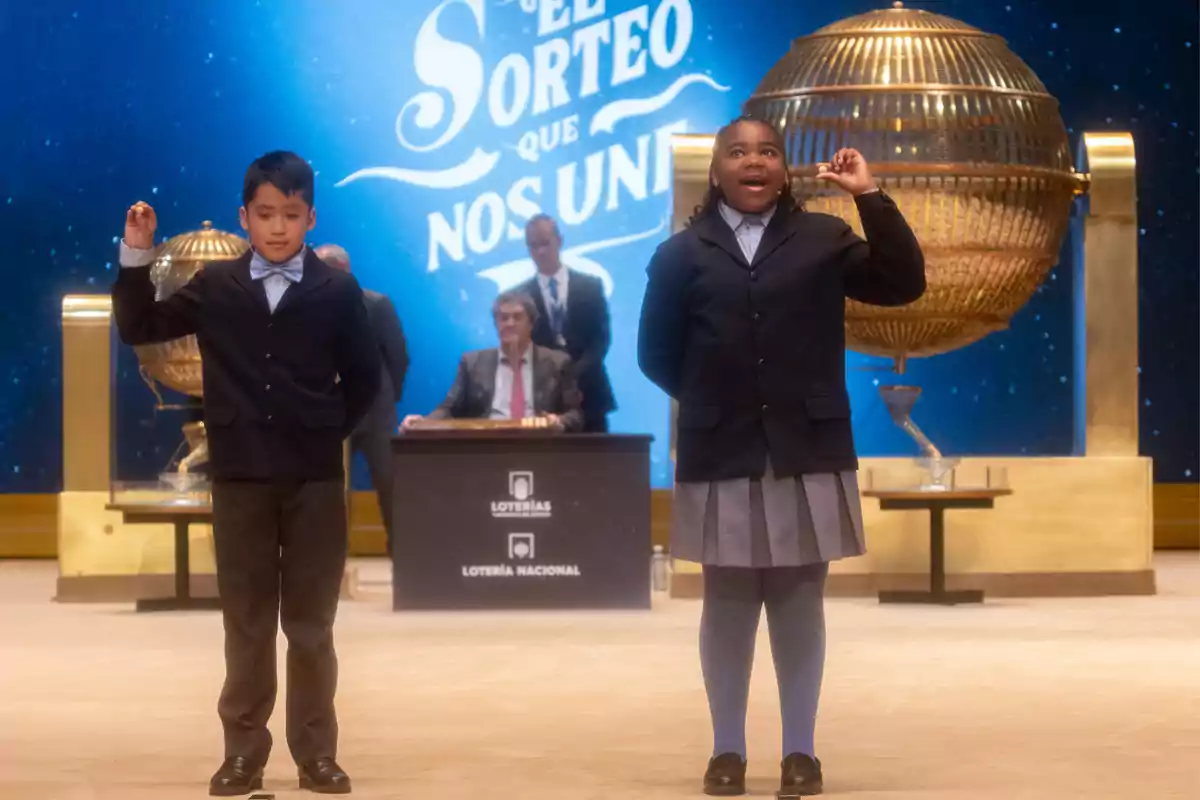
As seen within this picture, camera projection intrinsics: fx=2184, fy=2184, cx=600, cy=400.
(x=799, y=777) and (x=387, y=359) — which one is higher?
(x=387, y=359)

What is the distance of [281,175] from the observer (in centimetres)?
457

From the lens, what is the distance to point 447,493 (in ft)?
30.0

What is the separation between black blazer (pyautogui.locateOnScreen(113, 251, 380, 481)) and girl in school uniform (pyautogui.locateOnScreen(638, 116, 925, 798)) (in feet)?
2.23

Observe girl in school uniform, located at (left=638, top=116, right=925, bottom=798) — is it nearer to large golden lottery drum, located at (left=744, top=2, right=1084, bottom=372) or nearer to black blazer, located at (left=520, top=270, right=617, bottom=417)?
large golden lottery drum, located at (left=744, top=2, right=1084, bottom=372)

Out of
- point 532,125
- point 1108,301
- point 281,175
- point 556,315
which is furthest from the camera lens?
point 532,125

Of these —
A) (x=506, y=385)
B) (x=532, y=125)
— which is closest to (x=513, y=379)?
(x=506, y=385)

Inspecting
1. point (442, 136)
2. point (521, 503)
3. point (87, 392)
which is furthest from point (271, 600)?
point (442, 136)

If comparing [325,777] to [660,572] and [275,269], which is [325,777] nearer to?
[275,269]

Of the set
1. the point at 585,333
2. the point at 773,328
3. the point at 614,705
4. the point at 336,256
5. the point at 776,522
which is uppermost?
the point at 336,256

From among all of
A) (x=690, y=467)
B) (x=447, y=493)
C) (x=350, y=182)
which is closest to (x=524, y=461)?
(x=447, y=493)

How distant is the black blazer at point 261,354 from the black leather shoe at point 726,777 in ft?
3.34

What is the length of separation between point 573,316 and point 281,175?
5368 mm

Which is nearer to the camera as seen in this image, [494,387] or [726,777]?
[726,777]

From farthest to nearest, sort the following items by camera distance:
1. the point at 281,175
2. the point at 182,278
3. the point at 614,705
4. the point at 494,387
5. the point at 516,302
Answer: the point at 182,278 < the point at 494,387 < the point at 516,302 < the point at 614,705 < the point at 281,175
